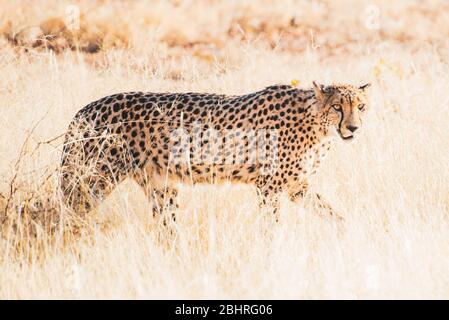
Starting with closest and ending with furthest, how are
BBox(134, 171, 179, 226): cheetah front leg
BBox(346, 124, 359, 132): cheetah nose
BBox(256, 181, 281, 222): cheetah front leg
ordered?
BBox(346, 124, 359, 132): cheetah nose → BBox(256, 181, 281, 222): cheetah front leg → BBox(134, 171, 179, 226): cheetah front leg

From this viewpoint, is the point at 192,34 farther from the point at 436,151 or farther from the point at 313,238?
the point at 313,238

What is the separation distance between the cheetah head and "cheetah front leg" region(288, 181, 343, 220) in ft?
1.31

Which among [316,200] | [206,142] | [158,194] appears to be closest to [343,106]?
[316,200]

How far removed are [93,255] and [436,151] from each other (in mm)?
2542

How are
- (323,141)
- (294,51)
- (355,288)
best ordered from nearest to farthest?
(355,288), (323,141), (294,51)

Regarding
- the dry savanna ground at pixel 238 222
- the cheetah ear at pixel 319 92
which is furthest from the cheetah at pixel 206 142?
the dry savanna ground at pixel 238 222

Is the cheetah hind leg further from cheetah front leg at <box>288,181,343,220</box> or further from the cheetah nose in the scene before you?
the cheetah nose

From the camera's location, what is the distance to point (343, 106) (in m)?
4.53

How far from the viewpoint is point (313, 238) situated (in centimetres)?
431

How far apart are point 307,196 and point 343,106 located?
1.86 feet

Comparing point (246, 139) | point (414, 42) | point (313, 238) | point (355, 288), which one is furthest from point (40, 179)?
point (414, 42)

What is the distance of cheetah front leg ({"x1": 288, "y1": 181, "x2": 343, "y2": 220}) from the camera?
15.3 ft

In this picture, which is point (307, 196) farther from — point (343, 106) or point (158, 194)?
point (158, 194)

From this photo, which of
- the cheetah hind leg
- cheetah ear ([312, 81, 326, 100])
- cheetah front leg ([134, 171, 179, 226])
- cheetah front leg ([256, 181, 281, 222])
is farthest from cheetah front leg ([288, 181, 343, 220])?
cheetah front leg ([134, 171, 179, 226])
